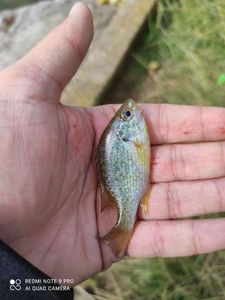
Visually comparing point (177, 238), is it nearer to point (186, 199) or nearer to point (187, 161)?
point (186, 199)

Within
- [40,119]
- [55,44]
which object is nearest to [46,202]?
[40,119]

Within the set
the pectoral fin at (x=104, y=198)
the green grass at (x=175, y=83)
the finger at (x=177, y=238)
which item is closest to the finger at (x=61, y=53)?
the pectoral fin at (x=104, y=198)

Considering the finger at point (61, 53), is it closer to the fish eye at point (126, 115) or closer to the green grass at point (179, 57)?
the fish eye at point (126, 115)

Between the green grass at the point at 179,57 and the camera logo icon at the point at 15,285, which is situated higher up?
the camera logo icon at the point at 15,285

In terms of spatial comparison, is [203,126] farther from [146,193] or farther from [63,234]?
[63,234]

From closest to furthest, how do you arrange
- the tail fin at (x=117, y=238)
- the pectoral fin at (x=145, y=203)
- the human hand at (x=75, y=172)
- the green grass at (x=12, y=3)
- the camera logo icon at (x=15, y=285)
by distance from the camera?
the camera logo icon at (x=15, y=285) < the human hand at (x=75, y=172) < the tail fin at (x=117, y=238) < the pectoral fin at (x=145, y=203) < the green grass at (x=12, y=3)

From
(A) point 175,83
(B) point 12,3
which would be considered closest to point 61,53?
(A) point 175,83

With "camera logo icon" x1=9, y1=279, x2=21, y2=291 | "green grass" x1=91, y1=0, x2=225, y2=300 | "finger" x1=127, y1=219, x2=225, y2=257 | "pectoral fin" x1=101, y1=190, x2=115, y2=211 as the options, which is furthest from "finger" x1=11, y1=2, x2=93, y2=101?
"green grass" x1=91, y1=0, x2=225, y2=300
